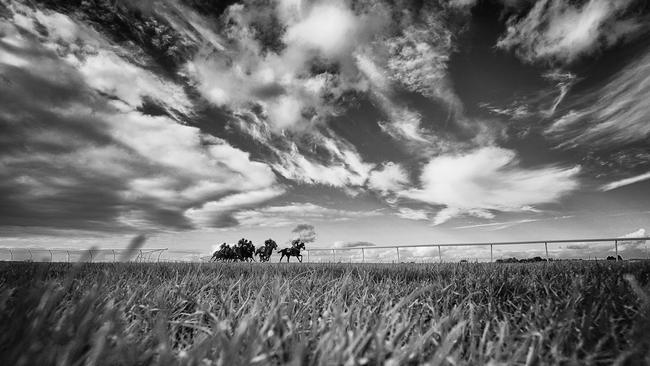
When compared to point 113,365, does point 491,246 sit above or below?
above

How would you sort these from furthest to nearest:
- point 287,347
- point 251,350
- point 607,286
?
point 607,286
point 287,347
point 251,350

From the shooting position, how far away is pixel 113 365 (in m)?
1.81

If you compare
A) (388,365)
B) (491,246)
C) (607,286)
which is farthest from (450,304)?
(491,246)

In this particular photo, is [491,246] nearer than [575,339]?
No

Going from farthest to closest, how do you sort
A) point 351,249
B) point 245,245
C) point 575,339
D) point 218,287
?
point 245,245
point 351,249
point 218,287
point 575,339

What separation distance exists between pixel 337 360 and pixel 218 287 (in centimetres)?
416

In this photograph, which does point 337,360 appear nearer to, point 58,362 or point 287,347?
point 287,347

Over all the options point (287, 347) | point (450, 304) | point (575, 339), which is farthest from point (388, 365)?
point (450, 304)

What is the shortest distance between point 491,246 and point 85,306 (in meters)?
32.6

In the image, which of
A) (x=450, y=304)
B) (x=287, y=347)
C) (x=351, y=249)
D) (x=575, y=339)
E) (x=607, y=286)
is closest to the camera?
(x=287, y=347)

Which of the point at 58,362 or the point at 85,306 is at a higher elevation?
the point at 85,306

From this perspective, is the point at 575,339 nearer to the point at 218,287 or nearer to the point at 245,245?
the point at 218,287

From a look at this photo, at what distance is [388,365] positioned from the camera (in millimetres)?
1529

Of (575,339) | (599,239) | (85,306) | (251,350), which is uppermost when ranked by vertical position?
(599,239)
